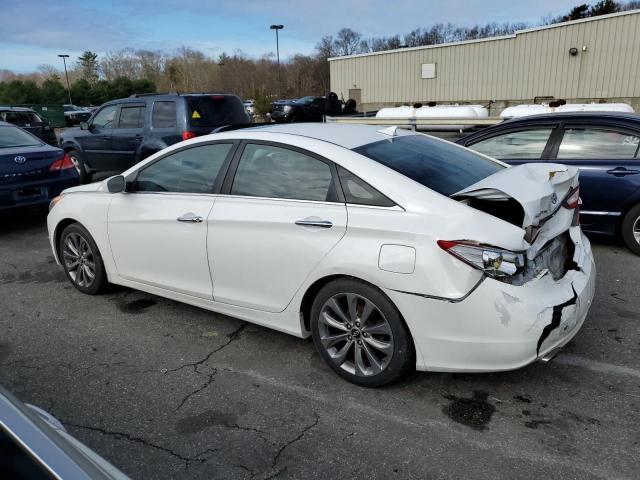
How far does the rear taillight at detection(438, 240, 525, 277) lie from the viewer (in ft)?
8.74

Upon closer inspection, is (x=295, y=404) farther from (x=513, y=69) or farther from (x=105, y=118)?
(x=513, y=69)

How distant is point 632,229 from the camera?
17.7 feet

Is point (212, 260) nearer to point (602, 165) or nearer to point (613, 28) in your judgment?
point (602, 165)

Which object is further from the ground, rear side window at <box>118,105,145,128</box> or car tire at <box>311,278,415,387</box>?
rear side window at <box>118,105,145,128</box>

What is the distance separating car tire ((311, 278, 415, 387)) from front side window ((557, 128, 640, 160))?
12.5 feet

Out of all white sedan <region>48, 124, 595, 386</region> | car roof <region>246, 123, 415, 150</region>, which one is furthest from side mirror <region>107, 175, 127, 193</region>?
Answer: car roof <region>246, 123, 415, 150</region>

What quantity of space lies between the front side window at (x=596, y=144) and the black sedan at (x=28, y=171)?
6632 mm

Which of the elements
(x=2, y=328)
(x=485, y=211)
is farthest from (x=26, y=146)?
(x=485, y=211)

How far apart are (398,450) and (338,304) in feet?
2.91

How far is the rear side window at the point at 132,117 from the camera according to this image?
9.55 metres

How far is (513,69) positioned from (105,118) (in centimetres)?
2130

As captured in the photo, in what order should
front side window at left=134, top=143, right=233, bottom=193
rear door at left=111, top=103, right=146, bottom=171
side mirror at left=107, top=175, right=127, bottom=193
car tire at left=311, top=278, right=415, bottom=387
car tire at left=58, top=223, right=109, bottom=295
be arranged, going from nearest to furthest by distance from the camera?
car tire at left=311, top=278, right=415, bottom=387, front side window at left=134, top=143, right=233, bottom=193, side mirror at left=107, top=175, right=127, bottom=193, car tire at left=58, top=223, right=109, bottom=295, rear door at left=111, top=103, right=146, bottom=171

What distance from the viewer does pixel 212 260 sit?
3660mm

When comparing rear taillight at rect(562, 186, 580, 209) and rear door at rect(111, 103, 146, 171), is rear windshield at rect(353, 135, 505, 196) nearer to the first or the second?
rear taillight at rect(562, 186, 580, 209)
